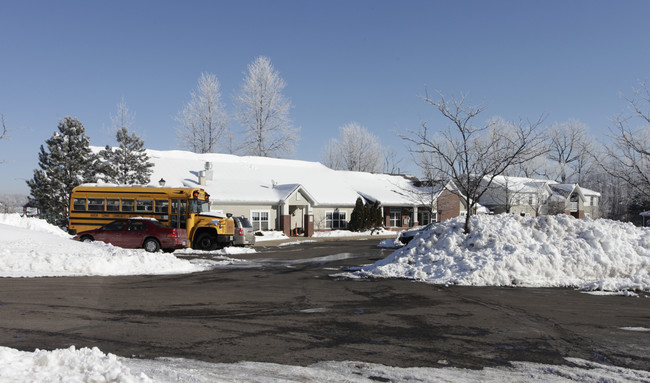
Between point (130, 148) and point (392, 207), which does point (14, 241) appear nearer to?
point (130, 148)

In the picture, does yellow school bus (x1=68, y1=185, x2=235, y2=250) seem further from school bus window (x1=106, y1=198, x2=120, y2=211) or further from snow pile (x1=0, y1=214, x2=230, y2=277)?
snow pile (x1=0, y1=214, x2=230, y2=277)

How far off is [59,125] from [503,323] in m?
33.0

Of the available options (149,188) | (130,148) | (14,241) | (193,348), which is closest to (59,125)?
(130,148)

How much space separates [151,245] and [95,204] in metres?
5.46

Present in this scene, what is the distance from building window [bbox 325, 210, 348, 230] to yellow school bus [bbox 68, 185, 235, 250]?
62.3 ft

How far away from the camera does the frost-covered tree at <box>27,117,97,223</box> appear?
3266cm

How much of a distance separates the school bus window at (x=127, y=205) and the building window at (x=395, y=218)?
28.4 meters

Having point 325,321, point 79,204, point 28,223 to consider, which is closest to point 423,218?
point 79,204

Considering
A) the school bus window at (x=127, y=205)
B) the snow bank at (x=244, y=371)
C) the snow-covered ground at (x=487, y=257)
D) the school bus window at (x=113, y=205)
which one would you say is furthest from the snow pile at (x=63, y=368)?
the school bus window at (x=113, y=205)

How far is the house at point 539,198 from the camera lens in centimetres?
5169

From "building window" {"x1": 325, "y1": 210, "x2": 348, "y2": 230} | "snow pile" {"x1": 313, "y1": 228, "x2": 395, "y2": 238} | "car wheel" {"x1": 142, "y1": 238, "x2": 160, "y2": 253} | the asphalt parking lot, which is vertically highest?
"building window" {"x1": 325, "y1": 210, "x2": 348, "y2": 230}

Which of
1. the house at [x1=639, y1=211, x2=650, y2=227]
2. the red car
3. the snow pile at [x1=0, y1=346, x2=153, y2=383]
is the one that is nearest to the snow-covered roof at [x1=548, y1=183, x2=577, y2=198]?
the house at [x1=639, y1=211, x2=650, y2=227]

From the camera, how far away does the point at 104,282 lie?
1275 cm

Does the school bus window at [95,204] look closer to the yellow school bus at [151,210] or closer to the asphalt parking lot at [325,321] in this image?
the yellow school bus at [151,210]
